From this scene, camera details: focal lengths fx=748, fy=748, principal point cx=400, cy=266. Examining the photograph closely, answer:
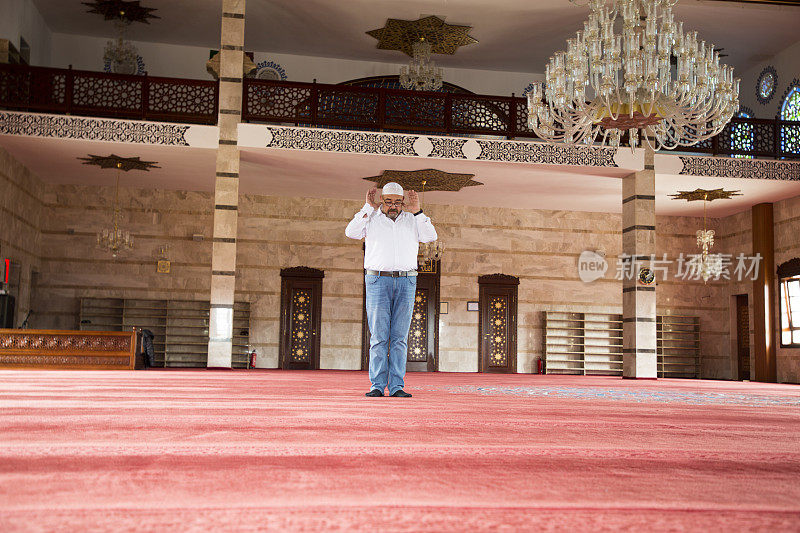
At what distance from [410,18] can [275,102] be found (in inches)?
117

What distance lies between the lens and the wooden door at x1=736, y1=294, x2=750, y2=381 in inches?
562

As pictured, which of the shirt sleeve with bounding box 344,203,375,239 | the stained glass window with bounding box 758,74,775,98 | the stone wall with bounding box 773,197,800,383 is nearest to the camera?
the shirt sleeve with bounding box 344,203,375,239

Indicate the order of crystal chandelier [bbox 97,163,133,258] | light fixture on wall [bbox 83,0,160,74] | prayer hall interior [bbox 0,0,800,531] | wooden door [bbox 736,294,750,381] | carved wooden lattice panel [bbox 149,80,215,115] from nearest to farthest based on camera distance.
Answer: prayer hall interior [bbox 0,0,800,531] < carved wooden lattice panel [bbox 149,80,215,115] < light fixture on wall [bbox 83,0,160,74] < crystal chandelier [bbox 97,163,133,258] < wooden door [bbox 736,294,750,381]

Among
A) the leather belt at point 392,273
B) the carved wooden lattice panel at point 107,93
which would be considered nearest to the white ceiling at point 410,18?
the carved wooden lattice panel at point 107,93

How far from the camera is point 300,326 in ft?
45.2

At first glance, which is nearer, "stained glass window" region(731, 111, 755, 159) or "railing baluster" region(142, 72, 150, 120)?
"railing baluster" region(142, 72, 150, 120)

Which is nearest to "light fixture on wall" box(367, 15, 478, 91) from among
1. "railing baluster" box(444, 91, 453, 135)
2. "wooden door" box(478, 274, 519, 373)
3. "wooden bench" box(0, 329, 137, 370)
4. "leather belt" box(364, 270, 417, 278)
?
"railing baluster" box(444, 91, 453, 135)

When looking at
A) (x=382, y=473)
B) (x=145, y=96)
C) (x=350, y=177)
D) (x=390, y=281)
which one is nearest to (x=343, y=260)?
(x=350, y=177)

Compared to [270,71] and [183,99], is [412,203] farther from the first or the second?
[270,71]

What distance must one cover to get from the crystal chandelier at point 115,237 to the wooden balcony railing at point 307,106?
1532 millimetres

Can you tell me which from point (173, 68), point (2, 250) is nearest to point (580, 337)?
point (173, 68)

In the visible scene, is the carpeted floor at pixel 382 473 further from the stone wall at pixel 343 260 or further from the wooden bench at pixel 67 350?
the stone wall at pixel 343 260

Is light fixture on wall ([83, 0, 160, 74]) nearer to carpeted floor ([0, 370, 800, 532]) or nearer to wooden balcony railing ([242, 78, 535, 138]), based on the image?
wooden balcony railing ([242, 78, 535, 138])

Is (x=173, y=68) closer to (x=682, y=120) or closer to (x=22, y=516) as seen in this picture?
(x=682, y=120)
